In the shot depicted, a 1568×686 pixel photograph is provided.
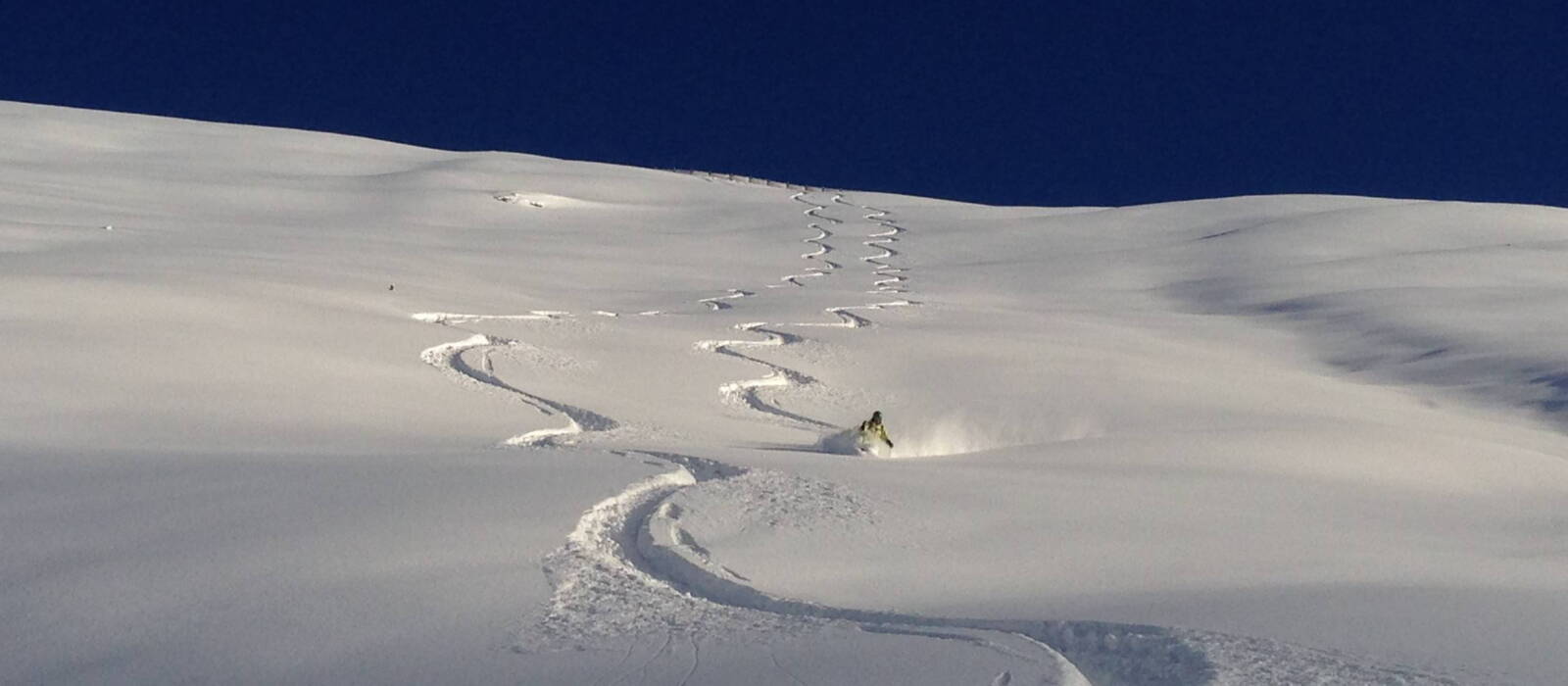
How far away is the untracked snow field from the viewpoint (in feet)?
15.2

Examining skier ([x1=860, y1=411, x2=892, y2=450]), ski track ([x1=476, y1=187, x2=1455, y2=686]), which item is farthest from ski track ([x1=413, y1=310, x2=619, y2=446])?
ski track ([x1=476, y1=187, x2=1455, y2=686])

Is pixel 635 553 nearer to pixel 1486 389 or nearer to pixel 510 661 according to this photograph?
pixel 510 661

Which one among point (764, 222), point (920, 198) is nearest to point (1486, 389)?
point (764, 222)

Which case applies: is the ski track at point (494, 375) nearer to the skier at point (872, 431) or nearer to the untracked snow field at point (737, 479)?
the untracked snow field at point (737, 479)

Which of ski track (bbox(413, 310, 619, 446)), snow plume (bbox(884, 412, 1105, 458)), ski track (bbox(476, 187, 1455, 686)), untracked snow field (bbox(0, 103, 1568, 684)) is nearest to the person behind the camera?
ski track (bbox(476, 187, 1455, 686))

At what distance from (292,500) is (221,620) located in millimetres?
1418

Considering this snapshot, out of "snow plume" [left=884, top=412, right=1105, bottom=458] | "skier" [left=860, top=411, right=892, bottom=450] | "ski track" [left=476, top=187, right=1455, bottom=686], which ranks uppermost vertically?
"snow plume" [left=884, top=412, right=1105, bottom=458]

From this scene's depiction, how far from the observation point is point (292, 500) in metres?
6.03

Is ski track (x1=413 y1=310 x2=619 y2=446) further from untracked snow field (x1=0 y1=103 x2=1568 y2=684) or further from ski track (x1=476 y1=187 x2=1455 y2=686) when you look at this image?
ski track (x1=476 y1=187 x2=1455 y2=686)

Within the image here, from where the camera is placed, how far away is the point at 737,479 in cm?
709

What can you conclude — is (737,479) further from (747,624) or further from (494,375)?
(494,375)

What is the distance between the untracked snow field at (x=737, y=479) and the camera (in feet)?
15.2

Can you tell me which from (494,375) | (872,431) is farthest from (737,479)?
(494,375)

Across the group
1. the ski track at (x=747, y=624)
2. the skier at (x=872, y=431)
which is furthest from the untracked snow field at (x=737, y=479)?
the skier at (x=872, y=431)
